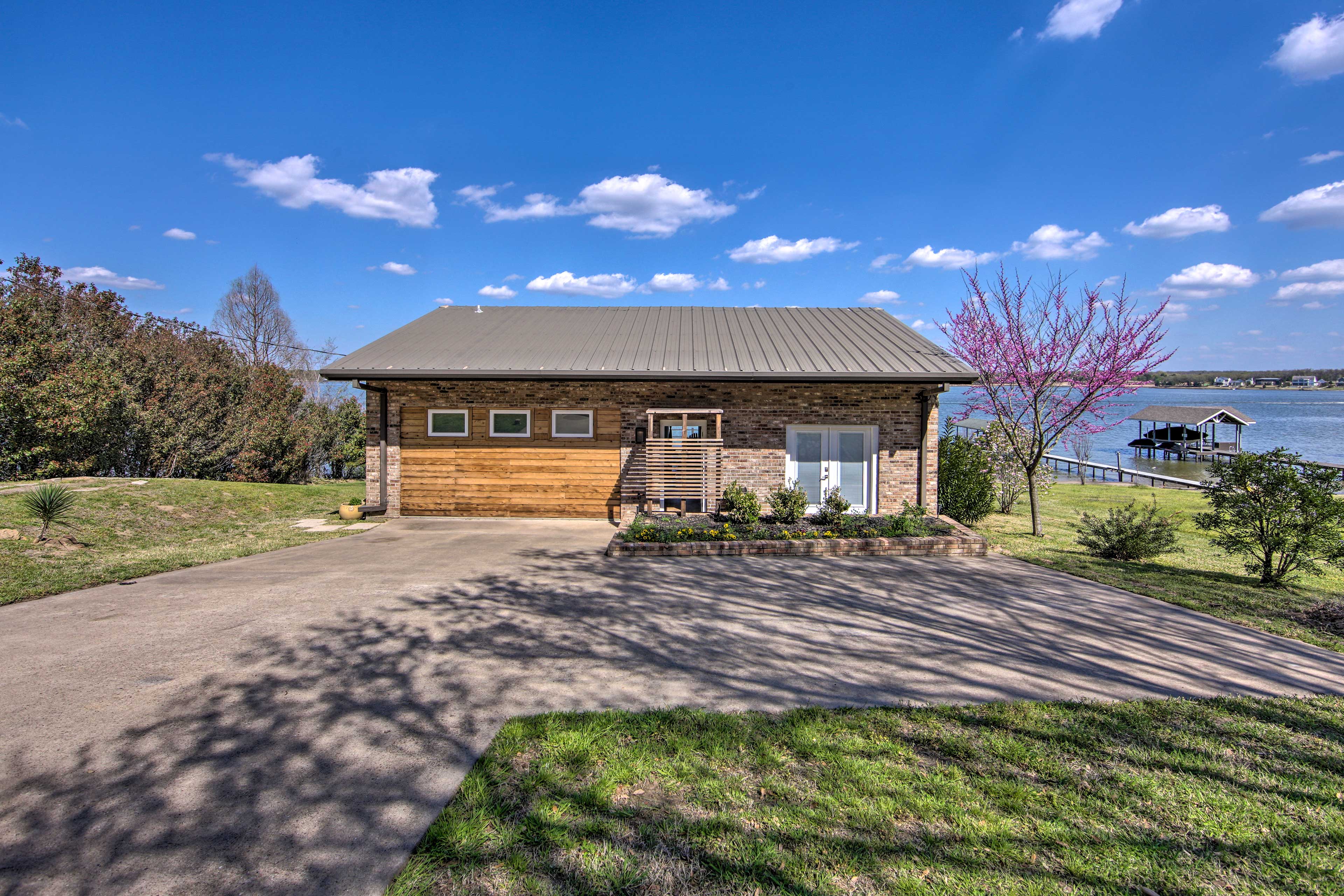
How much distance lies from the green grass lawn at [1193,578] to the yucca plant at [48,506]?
14629 millimetres

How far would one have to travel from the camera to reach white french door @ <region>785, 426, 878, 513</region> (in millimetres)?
12086

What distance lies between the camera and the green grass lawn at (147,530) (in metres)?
7.46

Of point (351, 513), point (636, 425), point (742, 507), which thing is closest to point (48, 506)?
point (351, 513)

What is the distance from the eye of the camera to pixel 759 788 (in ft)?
10.0

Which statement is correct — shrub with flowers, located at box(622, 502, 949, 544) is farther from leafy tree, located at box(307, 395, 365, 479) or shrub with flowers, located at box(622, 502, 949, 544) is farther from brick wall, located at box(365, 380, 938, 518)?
leafy tree, located at box(307, 395, 365, 479)

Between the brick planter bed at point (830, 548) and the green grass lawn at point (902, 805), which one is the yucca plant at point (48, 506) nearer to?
the brick planter bed at point (830, 548)

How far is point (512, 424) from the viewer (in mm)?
12438

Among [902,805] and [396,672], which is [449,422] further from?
[902,805]

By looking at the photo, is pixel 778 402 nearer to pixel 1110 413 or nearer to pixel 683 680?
pixel 683 680

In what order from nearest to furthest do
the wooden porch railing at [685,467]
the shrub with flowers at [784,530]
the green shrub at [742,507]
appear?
the shrub with flowers at [784,530], the green shrub at [742,507], the wooden porch railing at [685,467]

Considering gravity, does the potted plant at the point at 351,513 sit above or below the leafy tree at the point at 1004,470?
below

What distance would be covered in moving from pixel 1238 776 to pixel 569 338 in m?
12.8

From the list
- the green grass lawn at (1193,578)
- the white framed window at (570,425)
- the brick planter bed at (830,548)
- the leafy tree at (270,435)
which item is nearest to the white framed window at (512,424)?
the white framed window at (570,425)

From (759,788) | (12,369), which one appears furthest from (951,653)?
(12,369)
